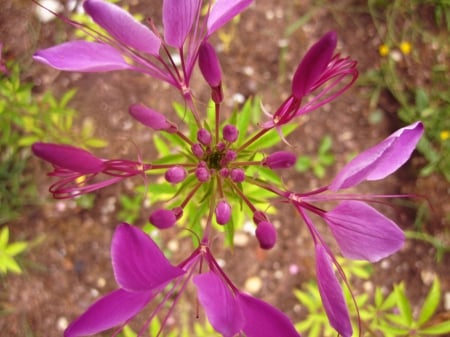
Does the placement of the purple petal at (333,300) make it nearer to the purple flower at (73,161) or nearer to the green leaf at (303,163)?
the purple flower at (73,161)

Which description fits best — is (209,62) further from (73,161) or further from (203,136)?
(73,161)

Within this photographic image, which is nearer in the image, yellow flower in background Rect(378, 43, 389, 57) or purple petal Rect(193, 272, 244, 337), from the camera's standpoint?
purple petal Rect(193, 272, 244, 337)

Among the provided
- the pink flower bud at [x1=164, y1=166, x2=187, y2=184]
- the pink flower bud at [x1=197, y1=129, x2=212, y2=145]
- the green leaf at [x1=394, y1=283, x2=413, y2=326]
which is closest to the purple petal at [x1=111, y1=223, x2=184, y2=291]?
the pink flower bud at [x1=164, y1=166, x2=187, y2=184]

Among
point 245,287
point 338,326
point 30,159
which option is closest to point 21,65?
point 30,159

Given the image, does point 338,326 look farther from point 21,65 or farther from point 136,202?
point 21,65

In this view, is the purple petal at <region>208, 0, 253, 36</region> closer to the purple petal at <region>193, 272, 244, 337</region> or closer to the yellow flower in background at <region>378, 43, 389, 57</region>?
the purple petal at <region>193, 272, 244, 337</region>
